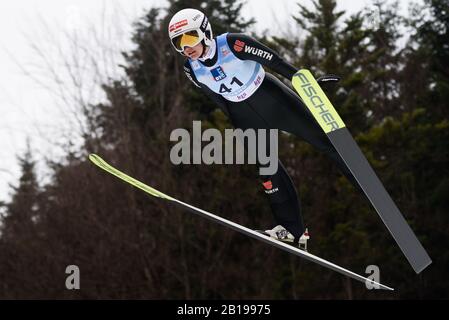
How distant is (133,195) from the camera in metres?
20.1

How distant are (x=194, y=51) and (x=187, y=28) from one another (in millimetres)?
219

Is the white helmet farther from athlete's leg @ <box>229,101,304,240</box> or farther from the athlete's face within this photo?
athlete's leg @ <box>229,101,304,240</box>

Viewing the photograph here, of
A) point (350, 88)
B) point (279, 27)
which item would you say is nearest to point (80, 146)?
point (279, 27)

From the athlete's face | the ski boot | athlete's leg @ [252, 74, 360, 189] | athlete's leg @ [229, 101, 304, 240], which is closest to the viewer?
the athlete's face

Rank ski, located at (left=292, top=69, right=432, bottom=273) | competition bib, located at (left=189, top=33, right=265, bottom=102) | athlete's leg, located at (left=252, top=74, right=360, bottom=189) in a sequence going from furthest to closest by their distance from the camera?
athlete's leg, located at (left=252, top=74, right=360, bottom=189)
competition bib, located at (left=189, top=33, right=265, bottom=102)
ski, located at (left=292, top=69, right=432, bottom=273)

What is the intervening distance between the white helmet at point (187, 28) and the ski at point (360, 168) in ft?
2.43

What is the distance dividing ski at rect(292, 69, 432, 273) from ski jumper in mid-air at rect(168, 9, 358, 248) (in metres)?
0.14

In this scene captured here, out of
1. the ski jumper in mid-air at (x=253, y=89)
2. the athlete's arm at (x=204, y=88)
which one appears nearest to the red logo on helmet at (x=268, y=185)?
the ski jumper in mid-air at (x=253, y=89)

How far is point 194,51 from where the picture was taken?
4898 mm

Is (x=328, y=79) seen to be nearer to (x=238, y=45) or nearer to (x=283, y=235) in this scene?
(x=238, y=45)

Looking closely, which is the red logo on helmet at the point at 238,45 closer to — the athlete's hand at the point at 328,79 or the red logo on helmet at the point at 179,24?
the red logo on helmet at the point at 179,24

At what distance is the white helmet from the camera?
474cm

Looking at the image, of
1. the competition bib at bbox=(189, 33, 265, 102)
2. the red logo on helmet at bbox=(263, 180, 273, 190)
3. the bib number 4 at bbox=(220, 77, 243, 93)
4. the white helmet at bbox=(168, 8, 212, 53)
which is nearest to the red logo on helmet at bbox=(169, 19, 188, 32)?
the white helmet at bbox=(168, 8, 212, 53)
